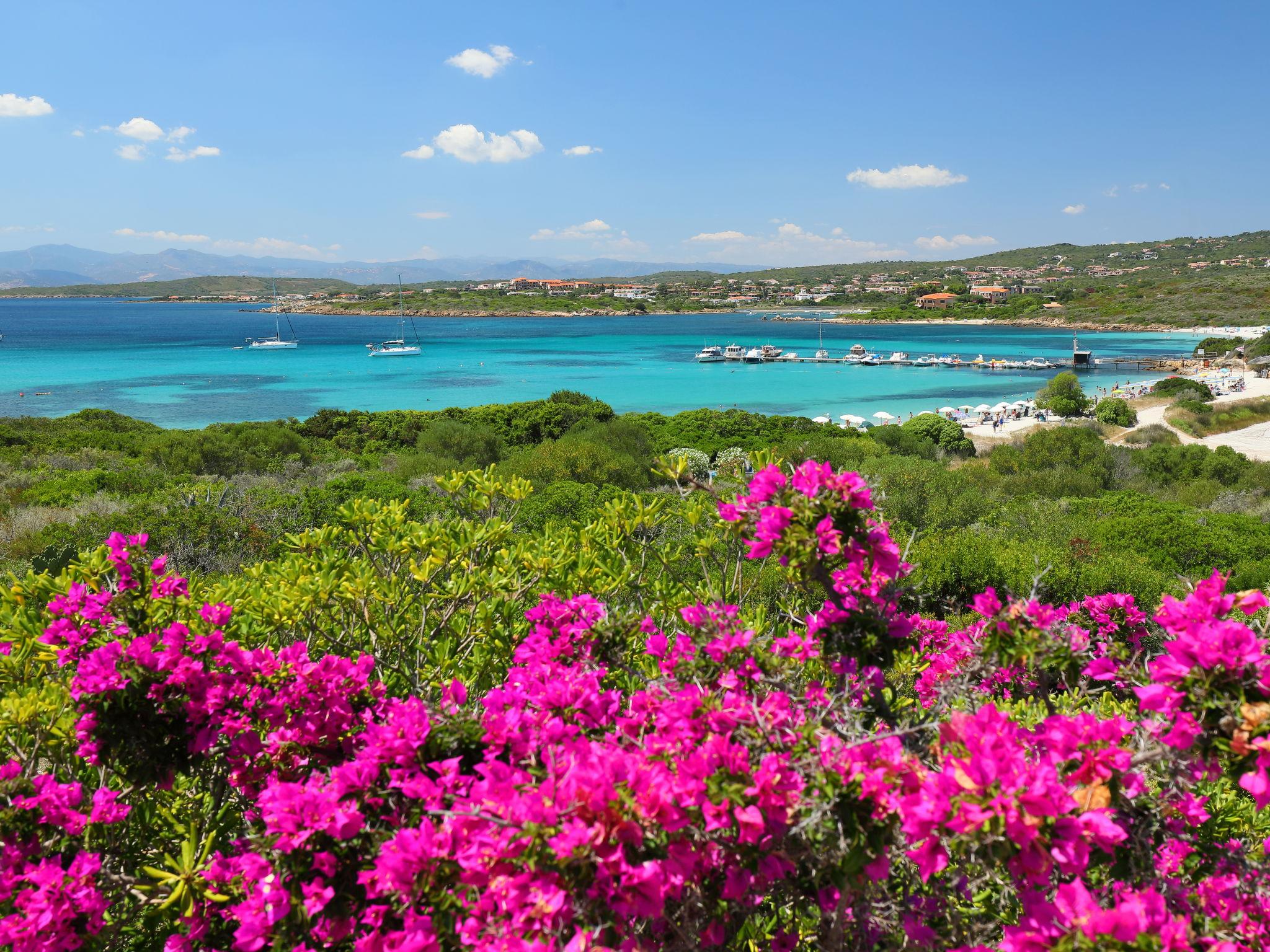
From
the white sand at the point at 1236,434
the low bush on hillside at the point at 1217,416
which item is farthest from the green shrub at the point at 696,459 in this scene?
the low bush on hillside at the point at 1217,416

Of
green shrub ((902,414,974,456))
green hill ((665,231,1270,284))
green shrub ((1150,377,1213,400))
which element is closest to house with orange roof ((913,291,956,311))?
green hill ((665,231,1270,284))

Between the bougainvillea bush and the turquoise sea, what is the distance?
3574cm

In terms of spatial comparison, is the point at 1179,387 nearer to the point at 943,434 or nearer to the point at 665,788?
the point at 943,434

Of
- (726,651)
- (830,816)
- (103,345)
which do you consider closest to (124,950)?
(726,651)

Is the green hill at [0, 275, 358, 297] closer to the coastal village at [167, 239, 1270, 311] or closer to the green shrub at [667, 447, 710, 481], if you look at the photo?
the coastal village at [167, 239, 1270, 311]

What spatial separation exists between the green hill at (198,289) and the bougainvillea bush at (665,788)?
184 meters

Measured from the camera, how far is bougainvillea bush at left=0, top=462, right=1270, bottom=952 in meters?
1.26

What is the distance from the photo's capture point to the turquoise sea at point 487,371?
1574 inches

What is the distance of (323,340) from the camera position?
7925 centimetres

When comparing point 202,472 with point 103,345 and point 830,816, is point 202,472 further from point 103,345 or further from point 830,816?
point 103,345

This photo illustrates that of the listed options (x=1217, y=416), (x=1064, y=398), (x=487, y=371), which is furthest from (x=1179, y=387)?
(x=487, y=371)

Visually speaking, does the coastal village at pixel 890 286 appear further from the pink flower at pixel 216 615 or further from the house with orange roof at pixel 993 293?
the pink flower at pixel 216 615

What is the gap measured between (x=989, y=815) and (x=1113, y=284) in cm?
13959

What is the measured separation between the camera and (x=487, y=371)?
5503 cm
